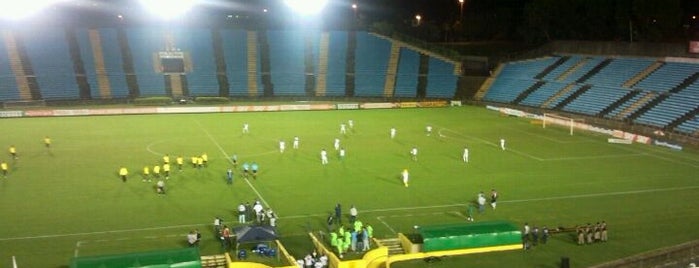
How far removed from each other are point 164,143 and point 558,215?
27105mm

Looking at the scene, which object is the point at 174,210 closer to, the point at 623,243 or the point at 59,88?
the point at 623,243

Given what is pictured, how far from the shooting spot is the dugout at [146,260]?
63.0 ft

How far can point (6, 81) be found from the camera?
6384 centimetres

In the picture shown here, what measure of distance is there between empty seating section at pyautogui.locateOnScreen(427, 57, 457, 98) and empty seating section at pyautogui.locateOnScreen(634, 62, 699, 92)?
22070 millimetres

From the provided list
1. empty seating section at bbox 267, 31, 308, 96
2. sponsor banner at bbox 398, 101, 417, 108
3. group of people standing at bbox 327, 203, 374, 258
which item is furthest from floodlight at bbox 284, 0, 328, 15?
group of people standing at bbox 327, 203, 374, 258

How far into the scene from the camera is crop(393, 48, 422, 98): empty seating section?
240 ft

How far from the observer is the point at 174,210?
92.2 ft

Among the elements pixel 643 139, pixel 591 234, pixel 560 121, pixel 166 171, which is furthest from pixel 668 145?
pixel 166 171

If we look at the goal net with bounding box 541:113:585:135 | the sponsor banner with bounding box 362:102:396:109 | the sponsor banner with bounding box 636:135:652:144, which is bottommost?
the sponsor banner with bounding box 636:135:652:144

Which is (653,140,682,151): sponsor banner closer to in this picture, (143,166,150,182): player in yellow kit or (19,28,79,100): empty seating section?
(143,166,150,182): player in yellow kit

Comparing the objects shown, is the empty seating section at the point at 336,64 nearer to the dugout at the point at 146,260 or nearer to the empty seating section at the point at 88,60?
the empty seating section at the point at 88,60

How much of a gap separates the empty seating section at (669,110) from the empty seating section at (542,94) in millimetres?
12361

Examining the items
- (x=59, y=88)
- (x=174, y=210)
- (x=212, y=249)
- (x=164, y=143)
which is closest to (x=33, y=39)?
(x=59, y=88)

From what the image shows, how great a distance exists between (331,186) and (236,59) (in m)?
46.2
